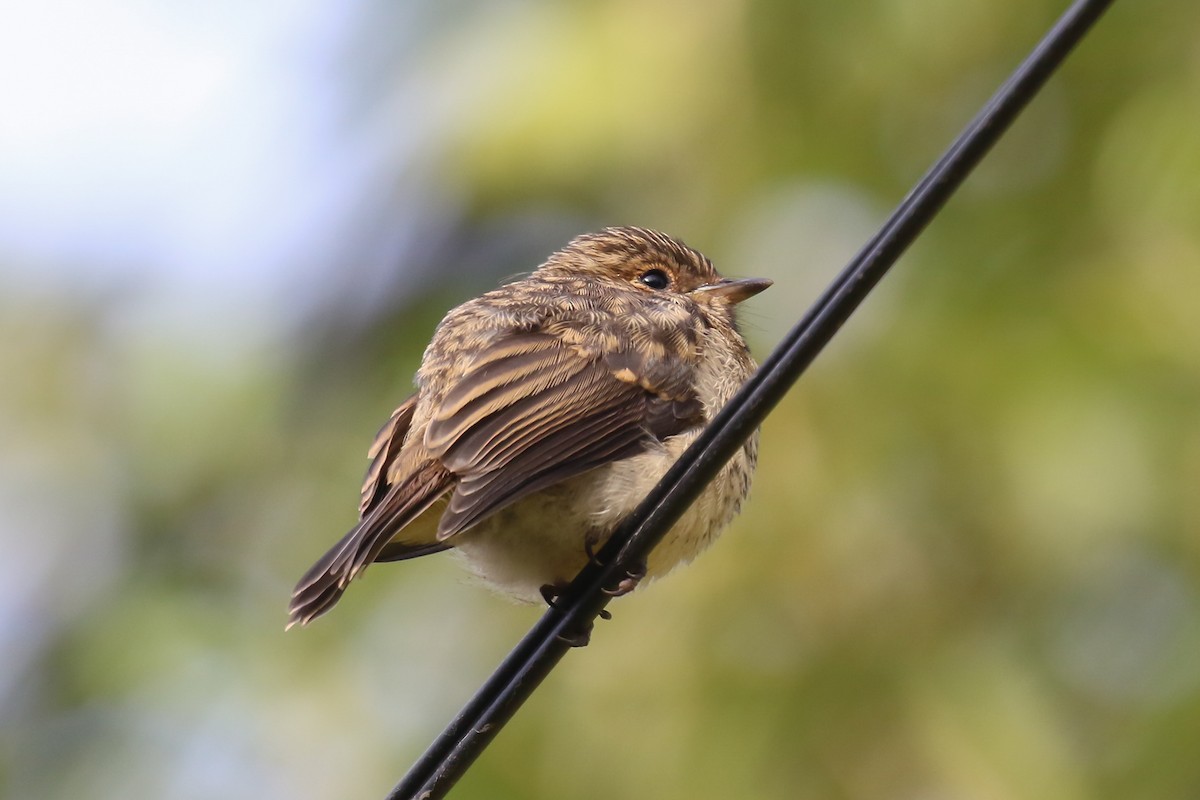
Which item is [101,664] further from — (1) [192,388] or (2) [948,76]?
(2) [948,76]

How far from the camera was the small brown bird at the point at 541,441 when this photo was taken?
3.83 m

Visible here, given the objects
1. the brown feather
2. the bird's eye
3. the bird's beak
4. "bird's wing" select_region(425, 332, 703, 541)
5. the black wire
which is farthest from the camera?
the bird's eye

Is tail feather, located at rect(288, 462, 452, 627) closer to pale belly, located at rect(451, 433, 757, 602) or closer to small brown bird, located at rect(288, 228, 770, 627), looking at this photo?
small brown bird, located at rect(288, 228, 770, 627)

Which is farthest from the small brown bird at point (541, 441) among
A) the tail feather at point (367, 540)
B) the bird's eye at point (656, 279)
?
the bird's eye at point (656, 279)

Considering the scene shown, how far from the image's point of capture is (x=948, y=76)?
7219 millimetres

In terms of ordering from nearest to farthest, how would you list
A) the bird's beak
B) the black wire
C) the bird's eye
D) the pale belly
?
1. the black wire
2. the pale belly
3. the bird's beak
4. the bird's eye

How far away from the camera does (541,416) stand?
3.96 meters

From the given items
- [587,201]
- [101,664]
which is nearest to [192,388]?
[101,664]

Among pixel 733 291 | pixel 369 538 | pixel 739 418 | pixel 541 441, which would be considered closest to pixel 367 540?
pixel 369 538

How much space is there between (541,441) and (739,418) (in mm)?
1036

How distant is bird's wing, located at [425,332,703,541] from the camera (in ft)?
12.3

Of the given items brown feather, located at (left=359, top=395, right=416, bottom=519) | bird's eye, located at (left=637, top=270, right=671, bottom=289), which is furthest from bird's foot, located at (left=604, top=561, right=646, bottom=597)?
bird's eye, located at (left=637, top=270, right=671, bottom=289)

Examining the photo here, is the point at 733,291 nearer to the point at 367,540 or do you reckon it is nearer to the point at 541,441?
the point at 541,441

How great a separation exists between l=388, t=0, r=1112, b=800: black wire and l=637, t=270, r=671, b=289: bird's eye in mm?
1943
